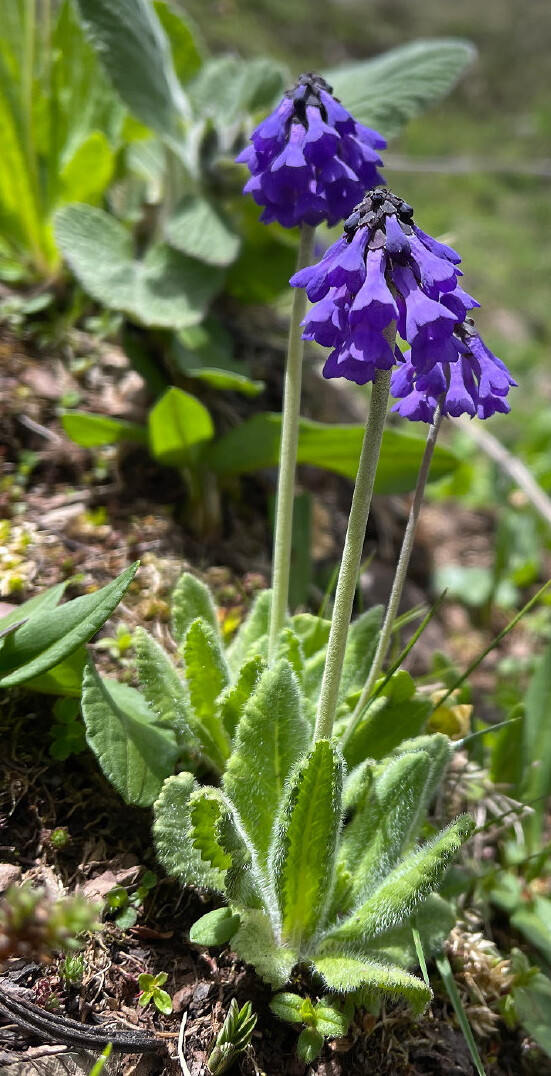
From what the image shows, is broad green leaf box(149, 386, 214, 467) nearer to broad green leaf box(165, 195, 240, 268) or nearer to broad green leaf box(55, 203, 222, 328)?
broad green leaf box(55, 203, 222, 328)

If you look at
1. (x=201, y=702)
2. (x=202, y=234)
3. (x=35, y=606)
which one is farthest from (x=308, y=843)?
(x=202, y=234)

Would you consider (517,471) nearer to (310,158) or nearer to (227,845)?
(310,158)

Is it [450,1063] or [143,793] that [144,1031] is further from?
[450,1063]

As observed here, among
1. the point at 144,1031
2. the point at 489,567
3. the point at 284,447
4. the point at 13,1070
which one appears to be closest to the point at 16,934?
the point at 13,1070

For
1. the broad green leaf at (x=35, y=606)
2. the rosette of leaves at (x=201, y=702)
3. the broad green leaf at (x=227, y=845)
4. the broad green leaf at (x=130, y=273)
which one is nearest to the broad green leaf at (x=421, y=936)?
the broad green leaf at (x=227, y=845)

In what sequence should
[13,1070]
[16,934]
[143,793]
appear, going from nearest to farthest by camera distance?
[16,934]
[13,1070]
[143,793]

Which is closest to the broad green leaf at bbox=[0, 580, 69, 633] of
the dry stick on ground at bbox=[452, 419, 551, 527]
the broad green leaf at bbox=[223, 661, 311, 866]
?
the broad green leaf at bbox=[223, 661, 311, 866]

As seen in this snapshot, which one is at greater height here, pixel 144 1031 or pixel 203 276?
pixel 203 276
